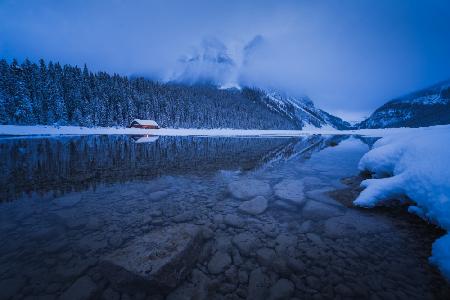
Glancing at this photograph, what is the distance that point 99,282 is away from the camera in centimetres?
404

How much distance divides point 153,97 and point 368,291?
78.5 meters

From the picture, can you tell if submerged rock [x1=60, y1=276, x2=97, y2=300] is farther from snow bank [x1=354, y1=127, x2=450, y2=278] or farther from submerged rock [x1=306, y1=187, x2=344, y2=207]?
submerged rock [x1=306, y1=187, x2=344, y2=207]

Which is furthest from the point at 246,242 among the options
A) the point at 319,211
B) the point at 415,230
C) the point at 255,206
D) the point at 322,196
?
the point at 322,196

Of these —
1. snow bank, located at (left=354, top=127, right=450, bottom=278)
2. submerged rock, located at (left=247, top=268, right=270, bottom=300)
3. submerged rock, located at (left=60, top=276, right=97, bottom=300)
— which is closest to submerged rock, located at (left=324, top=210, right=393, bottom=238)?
snow bank, located at (left=354, top=127, right=450, bottom=278)

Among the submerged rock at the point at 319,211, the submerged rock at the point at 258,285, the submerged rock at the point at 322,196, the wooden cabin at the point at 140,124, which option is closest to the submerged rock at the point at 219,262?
the submerged rock at the point at 258,285

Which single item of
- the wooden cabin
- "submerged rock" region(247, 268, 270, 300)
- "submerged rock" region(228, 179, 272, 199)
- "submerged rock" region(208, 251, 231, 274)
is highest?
the wooden cabin

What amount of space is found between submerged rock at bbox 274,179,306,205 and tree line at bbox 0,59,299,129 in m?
53.7

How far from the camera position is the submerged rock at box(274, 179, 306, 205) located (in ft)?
29.0

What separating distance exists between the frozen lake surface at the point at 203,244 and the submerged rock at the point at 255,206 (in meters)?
0.04

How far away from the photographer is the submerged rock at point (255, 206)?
757cm

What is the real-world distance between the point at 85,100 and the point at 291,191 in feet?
203

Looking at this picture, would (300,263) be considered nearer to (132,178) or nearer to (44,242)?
(44,242)

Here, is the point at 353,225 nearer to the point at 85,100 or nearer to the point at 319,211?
the point at 319,211

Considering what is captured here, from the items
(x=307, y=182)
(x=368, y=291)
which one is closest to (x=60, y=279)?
(x=368, y=291)
